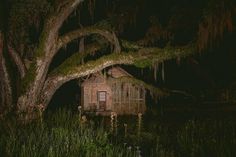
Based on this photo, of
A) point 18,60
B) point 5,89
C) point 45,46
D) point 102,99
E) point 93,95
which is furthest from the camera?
point 102,99

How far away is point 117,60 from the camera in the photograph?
17.2m

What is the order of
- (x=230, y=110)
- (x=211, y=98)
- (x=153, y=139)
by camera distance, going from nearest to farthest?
(x=153, y=139)
(x=230, y=110)
(x=211, y=98)

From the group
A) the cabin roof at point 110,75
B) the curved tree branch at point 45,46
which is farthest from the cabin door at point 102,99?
the curved tree branch at point 45,46

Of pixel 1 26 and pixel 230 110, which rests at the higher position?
pixel 1 26

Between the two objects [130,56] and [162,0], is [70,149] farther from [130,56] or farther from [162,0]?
[162,0]

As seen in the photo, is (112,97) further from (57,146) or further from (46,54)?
(57,146)

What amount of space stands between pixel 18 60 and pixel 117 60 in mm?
3691

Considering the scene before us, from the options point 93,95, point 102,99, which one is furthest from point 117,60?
point 102,99

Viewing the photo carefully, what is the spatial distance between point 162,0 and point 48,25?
5419 mm

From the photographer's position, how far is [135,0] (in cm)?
1938

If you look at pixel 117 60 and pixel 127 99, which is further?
pixel 127 99

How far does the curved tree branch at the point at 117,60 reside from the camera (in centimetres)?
1716

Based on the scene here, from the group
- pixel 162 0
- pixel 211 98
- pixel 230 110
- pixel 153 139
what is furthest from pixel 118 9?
pixel 211 98

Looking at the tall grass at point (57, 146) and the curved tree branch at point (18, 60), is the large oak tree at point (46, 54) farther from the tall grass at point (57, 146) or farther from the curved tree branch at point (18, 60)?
the tall grass at point (57, 146)
